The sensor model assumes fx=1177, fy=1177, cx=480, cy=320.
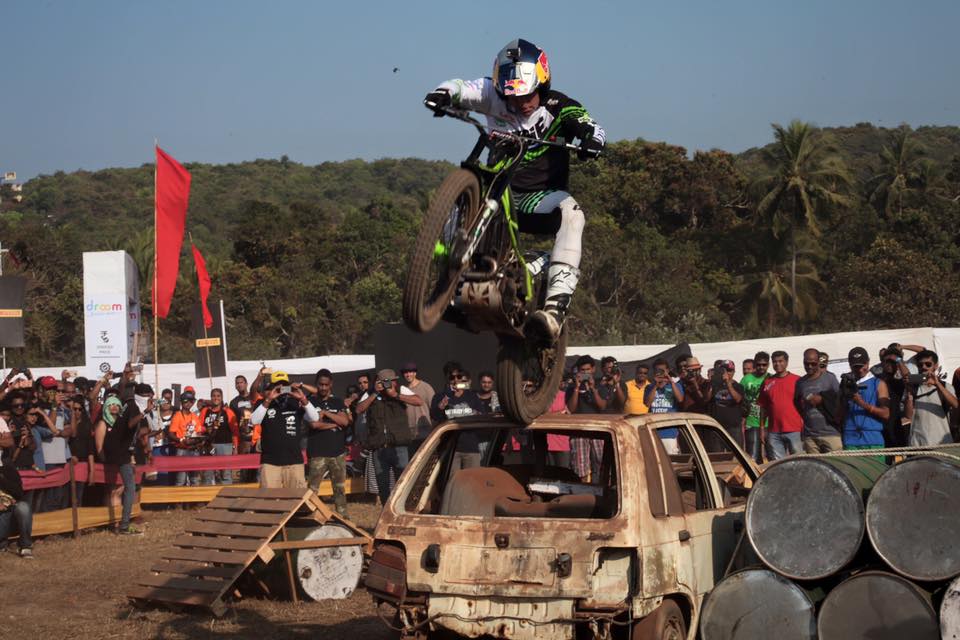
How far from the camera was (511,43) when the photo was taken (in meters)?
7.40

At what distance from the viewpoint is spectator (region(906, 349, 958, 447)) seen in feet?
38.7

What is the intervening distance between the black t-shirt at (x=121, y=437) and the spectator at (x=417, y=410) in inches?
141

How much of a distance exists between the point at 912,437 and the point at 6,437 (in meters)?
10.2

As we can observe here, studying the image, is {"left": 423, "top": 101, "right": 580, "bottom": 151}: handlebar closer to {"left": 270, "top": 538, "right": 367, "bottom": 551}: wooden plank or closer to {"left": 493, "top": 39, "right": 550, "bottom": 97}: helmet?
{"left": 493, "top": 39, "right": 550, "bottom": 97}: helmet

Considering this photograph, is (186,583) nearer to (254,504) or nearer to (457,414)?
(254,504)

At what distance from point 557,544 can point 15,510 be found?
30.7ft

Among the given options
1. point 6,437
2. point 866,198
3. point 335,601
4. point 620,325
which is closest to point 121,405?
point 6,437

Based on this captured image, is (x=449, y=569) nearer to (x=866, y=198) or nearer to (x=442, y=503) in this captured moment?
(x=442, y=503)

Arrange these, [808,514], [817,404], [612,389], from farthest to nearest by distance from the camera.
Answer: [612,389]
[817,404]
[808,514]

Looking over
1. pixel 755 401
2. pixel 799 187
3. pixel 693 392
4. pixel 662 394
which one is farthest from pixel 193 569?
pixel 799 187

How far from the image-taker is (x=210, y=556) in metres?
10.2

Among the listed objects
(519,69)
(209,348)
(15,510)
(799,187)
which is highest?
(799,187)

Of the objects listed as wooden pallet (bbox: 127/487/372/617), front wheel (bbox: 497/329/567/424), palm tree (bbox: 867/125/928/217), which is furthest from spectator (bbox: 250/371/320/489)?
palm tree (bbox: 867/125/928/217)

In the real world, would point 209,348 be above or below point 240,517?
above
